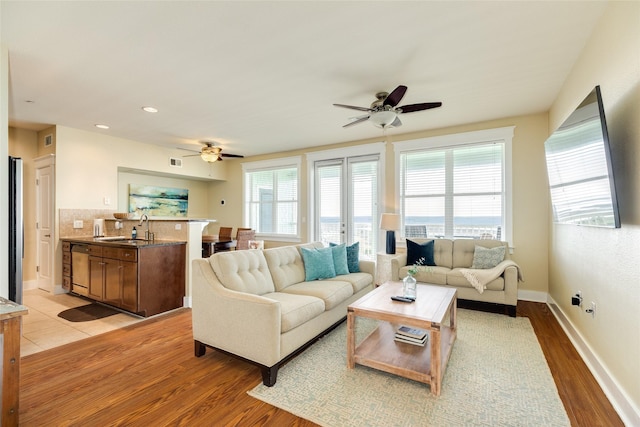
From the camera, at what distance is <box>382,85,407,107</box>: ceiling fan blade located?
278 cm

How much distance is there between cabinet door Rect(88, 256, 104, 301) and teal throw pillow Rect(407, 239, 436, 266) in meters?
4.41

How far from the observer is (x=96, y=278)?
13.4 feet

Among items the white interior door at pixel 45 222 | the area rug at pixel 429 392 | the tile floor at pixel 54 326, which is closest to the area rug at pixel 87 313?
the tile floor at pixel 54 326

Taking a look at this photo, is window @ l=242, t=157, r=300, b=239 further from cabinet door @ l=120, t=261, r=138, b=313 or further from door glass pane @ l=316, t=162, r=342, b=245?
cabinet door @ l=120, t=261, r=138, b=313

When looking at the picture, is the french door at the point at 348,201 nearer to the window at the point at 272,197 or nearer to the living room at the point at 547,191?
the living room at the point at 547,191

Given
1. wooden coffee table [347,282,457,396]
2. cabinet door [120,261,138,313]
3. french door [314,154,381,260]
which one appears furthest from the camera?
french door [314,154,381,260]

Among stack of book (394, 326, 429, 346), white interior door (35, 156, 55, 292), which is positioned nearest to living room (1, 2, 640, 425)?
white interior door (35, 156, 55, 292)

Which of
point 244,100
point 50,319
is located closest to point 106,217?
point 50,319

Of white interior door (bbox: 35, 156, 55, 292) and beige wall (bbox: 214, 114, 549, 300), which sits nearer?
beige wall (bbox: 214, 114, 549, 300)

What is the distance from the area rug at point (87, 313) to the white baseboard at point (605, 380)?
16.3 ft

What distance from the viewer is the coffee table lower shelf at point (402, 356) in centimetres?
209

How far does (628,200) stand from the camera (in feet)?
6.15

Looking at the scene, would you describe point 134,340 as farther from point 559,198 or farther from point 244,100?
point 559,198

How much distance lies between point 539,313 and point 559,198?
1774 millimetres
